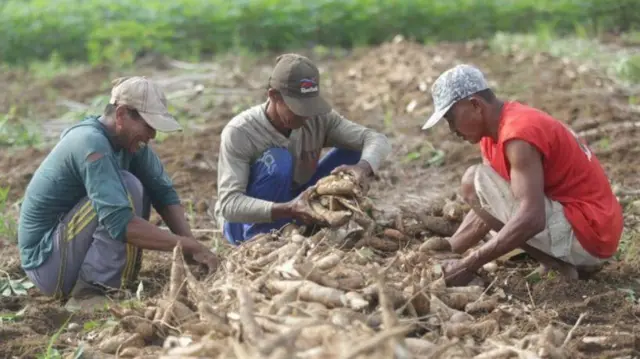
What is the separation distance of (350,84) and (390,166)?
9.76 feet

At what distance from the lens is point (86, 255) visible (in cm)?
529

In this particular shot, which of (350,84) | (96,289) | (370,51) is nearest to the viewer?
(96,289)

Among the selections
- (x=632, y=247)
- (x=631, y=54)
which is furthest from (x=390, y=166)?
(x=631, y=54)

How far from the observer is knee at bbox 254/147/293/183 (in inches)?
215

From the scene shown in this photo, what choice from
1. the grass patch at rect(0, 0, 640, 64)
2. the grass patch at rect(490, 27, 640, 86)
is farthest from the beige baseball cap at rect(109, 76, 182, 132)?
the grass patch at rect(0, 0, 640, 64)

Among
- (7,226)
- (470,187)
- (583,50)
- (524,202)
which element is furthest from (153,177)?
(583,50)

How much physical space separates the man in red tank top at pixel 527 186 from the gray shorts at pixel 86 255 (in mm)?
1596

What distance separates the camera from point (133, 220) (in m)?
5.04

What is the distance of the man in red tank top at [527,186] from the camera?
15.6 ft

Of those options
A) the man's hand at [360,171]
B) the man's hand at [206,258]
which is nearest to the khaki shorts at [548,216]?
the man's hand at [360,171]

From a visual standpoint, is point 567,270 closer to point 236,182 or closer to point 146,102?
point 236,182

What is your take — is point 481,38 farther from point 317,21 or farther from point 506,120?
point 506,120

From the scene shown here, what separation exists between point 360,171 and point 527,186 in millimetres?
999

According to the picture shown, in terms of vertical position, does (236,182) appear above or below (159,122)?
below
